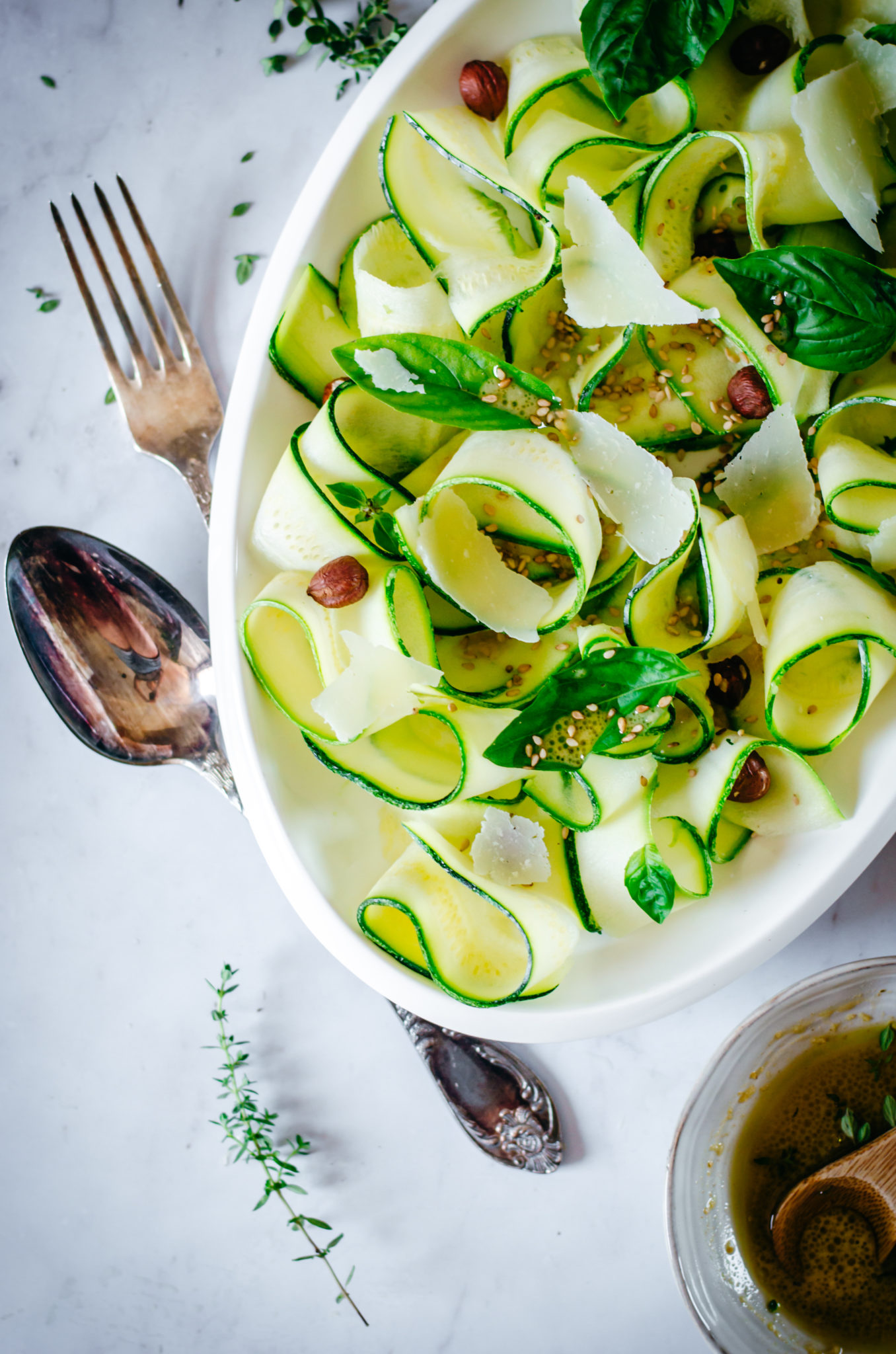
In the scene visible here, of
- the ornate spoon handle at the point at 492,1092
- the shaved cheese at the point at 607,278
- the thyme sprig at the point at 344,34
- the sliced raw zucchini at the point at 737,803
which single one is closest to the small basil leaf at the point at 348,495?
the shaved cheese at the point at 607,278

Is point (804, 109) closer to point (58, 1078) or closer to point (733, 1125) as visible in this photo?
point (733, 1125)

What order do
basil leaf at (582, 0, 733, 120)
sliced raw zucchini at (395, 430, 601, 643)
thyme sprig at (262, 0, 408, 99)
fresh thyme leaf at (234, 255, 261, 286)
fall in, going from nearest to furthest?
basil leaf at (582, 0, 733, 120) → sliced raw zucchini at (395, 430, 601, 643) → thyme sprig at (262, 0, 408, 99) → fresh thyme leaf at (234, 255, 261, 286)

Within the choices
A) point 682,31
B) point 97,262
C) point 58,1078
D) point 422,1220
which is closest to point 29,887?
point 58,1078

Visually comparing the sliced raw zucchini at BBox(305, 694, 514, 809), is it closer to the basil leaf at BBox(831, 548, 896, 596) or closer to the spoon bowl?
the spoon bowl

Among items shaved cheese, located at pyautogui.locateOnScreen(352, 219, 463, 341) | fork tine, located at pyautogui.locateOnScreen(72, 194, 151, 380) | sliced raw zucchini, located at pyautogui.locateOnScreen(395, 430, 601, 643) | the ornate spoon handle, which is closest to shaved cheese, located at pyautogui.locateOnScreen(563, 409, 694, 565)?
sliced raw zucchini, located at pyautogui.locateOnScreen(395, 430, 601, 643)

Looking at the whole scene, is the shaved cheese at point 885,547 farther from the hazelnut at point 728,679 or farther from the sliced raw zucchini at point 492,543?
the sliced raw zucchini at point 492,543

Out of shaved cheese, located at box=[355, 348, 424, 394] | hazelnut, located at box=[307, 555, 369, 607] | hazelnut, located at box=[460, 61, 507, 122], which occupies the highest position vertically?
hazelnut, located at box=[460, 61, 507, 122]

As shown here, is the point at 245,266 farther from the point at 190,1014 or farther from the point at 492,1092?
the point at 492,1092
